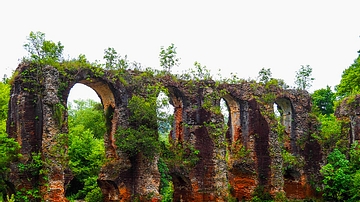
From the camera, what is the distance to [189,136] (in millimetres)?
16734

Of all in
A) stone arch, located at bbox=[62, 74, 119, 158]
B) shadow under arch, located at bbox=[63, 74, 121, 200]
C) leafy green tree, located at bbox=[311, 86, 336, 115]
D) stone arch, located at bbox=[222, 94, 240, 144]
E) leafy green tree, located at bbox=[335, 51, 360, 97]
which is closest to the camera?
shadow under arch, located at bbox=[63, 74, 121, 200]

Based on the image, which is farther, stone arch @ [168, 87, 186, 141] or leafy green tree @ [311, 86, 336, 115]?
leafy green tree @ [311, 86, 336, 115]

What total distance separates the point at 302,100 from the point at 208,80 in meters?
5.85

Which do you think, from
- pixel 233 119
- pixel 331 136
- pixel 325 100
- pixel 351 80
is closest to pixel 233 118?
pixel 233 119

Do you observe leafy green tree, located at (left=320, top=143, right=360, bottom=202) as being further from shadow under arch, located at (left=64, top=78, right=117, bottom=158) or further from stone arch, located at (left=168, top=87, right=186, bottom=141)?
shadow under arch, located at (left=64, top=78, right=117, bottom=158)

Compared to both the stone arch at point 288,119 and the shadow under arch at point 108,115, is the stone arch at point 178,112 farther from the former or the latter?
the stone arch at point 288,119

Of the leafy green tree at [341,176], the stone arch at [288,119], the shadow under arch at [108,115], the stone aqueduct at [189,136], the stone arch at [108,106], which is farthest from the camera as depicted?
the stone arch at [288,119]

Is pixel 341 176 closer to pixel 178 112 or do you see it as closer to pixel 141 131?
pixel 178 112

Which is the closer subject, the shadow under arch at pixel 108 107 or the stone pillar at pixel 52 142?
the stone pillar at pixel 52 142

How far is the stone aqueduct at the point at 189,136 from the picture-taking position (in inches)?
500

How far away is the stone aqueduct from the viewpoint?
41.7 feet

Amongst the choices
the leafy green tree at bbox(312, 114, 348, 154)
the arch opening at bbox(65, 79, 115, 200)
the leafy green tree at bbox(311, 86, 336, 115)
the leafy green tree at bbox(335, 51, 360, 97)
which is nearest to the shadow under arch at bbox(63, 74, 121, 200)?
the arch opening at bbox(65, 79, 115, 200)

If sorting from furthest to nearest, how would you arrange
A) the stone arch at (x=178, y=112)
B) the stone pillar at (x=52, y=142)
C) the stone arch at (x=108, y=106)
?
1. the stone arch at (x=178, y=112)
2. the stone arch at (x=108, y=106)
3. the stone pillar at (x=52, y=142)

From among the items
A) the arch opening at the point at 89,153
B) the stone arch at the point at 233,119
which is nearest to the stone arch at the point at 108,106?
the arch opening at the point at 89,153
